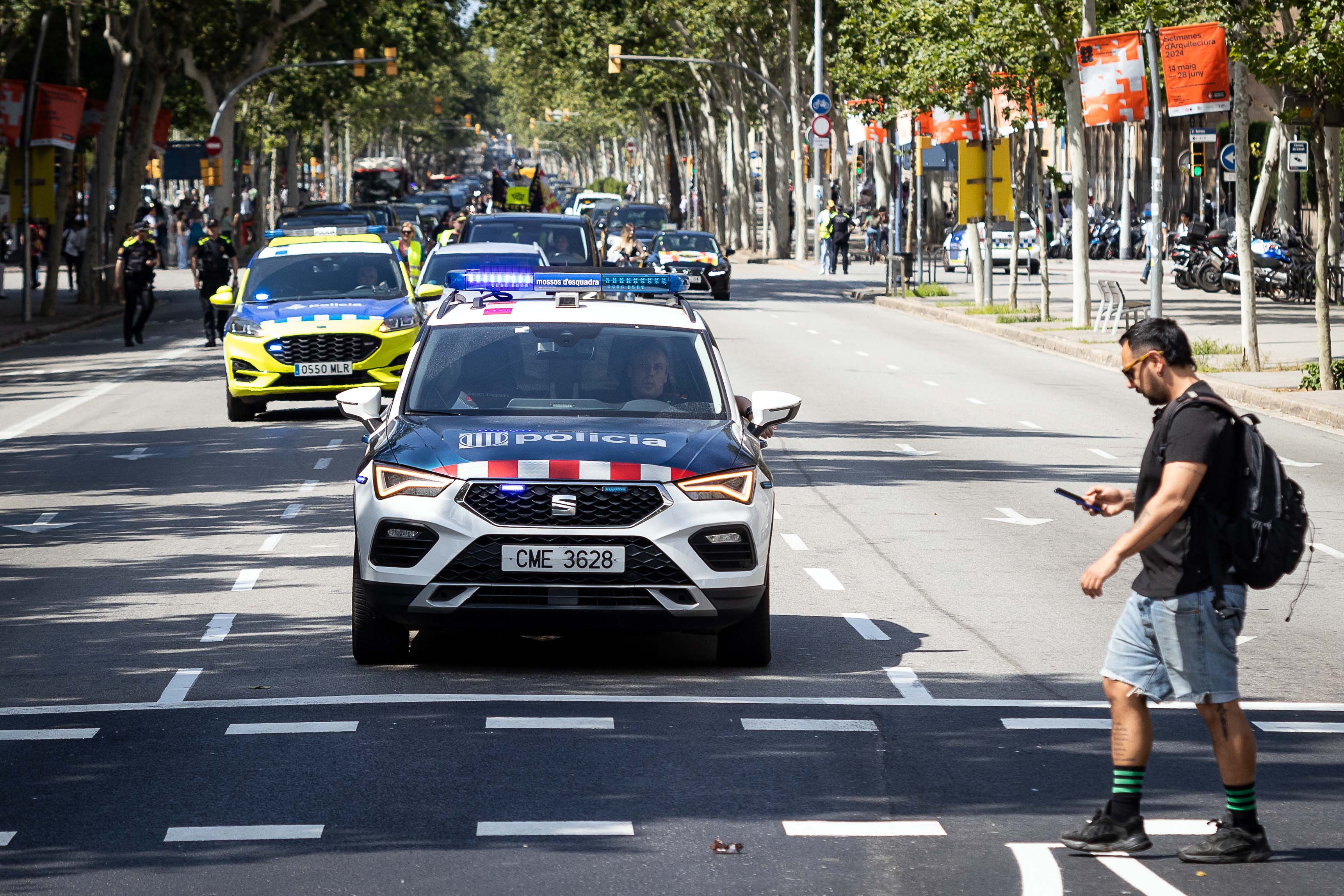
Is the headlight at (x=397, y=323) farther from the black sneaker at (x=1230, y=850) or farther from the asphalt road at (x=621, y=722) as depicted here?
the black sneaker at (x=1230, y=850)

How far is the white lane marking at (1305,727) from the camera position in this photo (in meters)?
7.70

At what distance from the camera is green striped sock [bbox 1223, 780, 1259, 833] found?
233 inches

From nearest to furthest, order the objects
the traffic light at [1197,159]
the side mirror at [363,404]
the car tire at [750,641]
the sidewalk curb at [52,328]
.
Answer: the car tire at [750,641], the side mirror at [363,404], the sidewalk curb at [52,328], the traffic light at [1197,159]

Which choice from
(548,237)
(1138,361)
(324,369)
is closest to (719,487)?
(1138,361)

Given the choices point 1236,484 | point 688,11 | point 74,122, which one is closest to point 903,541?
point 1236,484

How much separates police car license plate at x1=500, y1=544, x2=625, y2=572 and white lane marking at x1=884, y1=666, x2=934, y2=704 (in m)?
1.36

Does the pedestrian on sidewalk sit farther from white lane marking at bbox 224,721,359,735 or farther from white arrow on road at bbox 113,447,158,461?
white arrow on road at bbox 113,447,158,461

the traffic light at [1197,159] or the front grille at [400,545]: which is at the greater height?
the traffic light at [1197,159]

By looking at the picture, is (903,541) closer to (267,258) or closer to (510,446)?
(510,446)

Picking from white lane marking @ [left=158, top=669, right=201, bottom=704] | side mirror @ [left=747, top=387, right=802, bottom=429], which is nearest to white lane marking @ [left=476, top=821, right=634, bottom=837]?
white lane marking @ [left=158, top=669, right=201, bottom=704]

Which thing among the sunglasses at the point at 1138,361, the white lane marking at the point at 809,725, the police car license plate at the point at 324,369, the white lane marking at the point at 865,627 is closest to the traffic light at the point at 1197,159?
the police car license plate at the point at 324,369

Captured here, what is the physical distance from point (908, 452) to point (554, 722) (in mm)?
10416

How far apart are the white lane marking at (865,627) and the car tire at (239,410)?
36.2ft

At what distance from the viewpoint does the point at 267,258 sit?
70.0 feet
